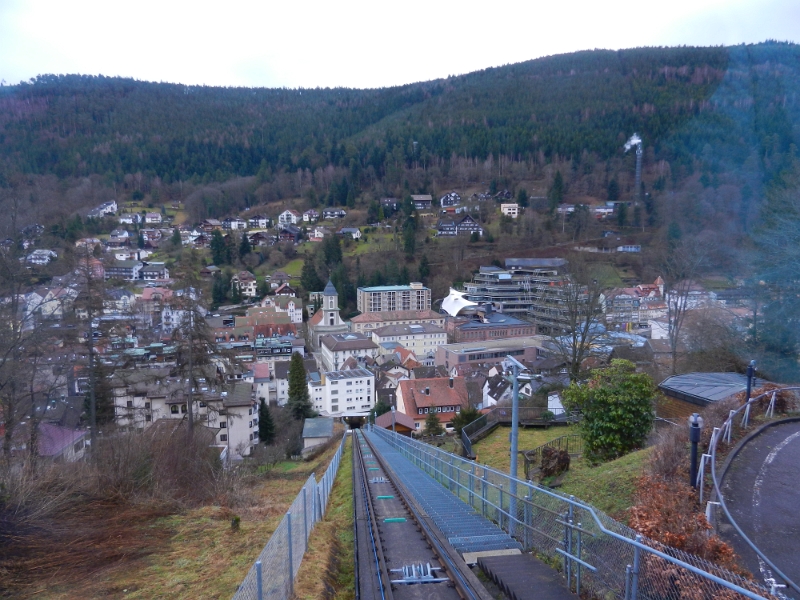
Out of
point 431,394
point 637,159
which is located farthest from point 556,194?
point 431,394

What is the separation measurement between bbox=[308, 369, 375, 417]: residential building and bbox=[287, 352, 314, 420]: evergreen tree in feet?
17.1

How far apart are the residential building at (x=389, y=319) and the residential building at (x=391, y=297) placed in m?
4.32

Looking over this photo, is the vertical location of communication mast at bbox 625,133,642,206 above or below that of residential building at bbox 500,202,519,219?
above

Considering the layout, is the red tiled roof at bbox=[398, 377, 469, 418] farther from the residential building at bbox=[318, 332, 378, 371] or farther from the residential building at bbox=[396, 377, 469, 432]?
the residential building at bbox=[318, 332, 378, 371]

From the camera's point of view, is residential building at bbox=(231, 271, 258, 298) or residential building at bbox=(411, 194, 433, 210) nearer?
residential building at bbox=(231, 271, 258, 298)

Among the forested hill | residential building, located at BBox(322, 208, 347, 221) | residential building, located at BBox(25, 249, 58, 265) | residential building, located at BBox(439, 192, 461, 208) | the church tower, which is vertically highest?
the forested hill

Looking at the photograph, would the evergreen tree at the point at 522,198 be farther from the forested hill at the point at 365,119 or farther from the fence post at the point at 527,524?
the fence post at the point at 527,524

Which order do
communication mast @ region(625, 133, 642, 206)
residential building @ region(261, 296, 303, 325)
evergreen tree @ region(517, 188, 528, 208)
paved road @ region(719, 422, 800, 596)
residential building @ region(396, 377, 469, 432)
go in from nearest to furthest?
paved road @ region(719, 422, 800, 596)
residential building @ region(396, 377, 469, 432)
residential building @ region(261, 296, 303, 325)
communication mast @ region(625, 133, 642, 206)
evergreen tree @ region(517, 188, 528, 208)

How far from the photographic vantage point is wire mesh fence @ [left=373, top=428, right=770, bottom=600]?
315cm

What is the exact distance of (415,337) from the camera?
183 ft

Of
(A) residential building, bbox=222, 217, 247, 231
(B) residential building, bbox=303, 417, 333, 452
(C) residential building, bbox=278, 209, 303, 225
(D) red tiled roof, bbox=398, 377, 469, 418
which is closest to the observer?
(B) residential building, bbox=303, 417, 333, 452

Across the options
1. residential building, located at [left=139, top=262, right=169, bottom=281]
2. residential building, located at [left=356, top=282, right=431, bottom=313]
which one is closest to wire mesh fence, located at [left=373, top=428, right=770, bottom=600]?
residential building, located at [left=356, top=282, right=431, bottom=313]

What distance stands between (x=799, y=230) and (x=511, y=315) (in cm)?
4881

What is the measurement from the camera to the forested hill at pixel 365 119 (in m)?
94.8
